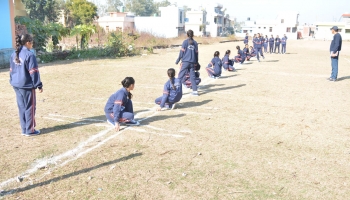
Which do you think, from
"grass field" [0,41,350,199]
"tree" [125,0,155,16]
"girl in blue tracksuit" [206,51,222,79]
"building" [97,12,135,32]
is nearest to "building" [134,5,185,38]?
"building" [97,12,135,32]

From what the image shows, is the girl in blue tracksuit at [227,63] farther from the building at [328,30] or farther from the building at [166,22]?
the building at [328,30]

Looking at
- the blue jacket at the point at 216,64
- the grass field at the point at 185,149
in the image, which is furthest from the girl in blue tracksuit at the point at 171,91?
the blue jacket at the point at 216,64

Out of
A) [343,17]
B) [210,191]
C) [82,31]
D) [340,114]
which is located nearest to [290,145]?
[210,191]

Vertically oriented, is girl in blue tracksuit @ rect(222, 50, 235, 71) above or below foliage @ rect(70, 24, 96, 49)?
below

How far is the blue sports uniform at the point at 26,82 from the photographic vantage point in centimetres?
510

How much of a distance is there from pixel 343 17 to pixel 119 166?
9336cm

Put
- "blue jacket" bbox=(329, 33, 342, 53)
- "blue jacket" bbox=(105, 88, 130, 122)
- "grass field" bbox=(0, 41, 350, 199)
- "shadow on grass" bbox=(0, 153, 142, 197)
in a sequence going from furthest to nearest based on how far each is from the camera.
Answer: "blue jacket" bbox=(329, 33, 342, 53) < "blue jacket" bbox=(105, 88, 130, 122) < "grass field" bbox=(0, 41, 350, 199) < "shadow on grass" bbox=(0, 153, 142, 197)

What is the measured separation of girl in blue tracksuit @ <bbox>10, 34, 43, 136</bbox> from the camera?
16.7 ft

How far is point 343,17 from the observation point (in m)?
83.1

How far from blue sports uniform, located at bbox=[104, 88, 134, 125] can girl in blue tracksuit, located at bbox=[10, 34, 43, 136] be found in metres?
1.24

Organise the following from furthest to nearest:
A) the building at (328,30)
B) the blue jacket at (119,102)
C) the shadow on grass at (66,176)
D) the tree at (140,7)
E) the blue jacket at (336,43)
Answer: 1. the tree at (140,7)
2. the building at (328,30)
3. the blue jacket at (336,43)
4. the blue jacket at (119,102)
5. the shadow on grass at (66,176)

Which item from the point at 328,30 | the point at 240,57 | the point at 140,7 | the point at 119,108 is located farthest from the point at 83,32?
the point at 140,7

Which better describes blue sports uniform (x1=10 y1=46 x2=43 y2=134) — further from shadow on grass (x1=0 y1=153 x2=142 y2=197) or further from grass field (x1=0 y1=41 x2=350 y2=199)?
shadow on grass (x1=0 y1=153 x2=142 y2=197)

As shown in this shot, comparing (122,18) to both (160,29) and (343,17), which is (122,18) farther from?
(343,17)
